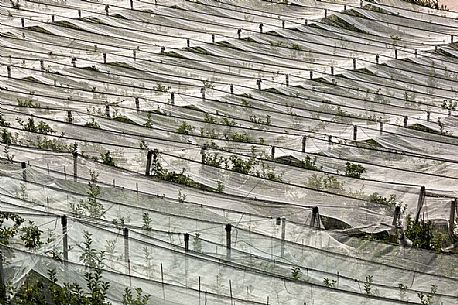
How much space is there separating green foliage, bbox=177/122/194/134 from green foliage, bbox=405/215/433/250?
3255 millimetres

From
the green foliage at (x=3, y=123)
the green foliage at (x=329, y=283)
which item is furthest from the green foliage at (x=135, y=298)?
the green foliage at (x=3, y=123)

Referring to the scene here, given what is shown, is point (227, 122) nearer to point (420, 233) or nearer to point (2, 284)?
point (420, 233)

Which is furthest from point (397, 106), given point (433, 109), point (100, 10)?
point (100, 10)

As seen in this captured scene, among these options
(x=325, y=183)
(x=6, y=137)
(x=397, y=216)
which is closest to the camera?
(x=397, y=216)

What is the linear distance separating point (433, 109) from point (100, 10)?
7418mm

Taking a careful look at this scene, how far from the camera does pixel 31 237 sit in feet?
27.9

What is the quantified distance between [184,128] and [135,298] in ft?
14.9

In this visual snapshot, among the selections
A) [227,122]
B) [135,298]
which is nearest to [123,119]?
[227,122]

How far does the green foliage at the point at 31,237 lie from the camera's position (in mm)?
8438

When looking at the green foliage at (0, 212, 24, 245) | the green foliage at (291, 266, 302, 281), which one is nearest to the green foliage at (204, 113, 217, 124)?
the green foliage at (0, 212, 24, 245)

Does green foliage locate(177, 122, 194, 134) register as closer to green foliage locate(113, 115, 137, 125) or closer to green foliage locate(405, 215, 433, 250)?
green foliage locate(113, 115, 137, 125)

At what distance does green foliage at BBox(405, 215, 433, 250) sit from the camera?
9629 millimetres

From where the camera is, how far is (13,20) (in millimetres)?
17391

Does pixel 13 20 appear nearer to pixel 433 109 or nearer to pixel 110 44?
pixel 110 44
